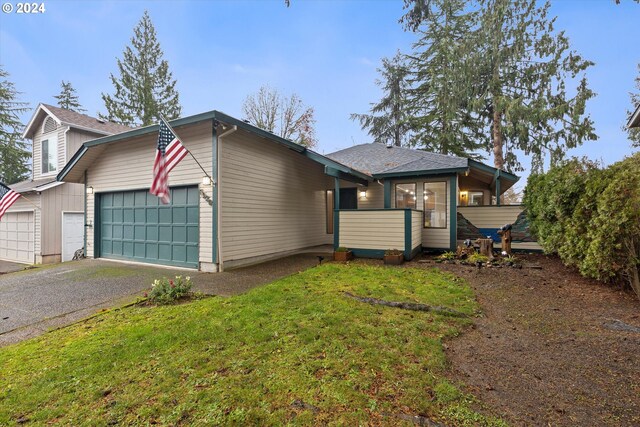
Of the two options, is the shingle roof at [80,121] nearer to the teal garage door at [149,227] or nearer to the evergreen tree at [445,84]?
the teal garage door at [149,227]

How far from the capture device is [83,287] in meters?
5.96

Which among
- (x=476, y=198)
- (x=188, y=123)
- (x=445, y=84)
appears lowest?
(x=476, y=198)

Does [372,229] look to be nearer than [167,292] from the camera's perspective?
No

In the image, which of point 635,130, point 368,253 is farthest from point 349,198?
point 635,130

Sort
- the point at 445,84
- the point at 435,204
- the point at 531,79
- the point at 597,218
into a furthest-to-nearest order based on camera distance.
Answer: the point at 445,84 → the point at 531,79 → the point at 435,204 → the point at 597,218

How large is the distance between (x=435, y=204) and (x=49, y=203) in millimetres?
14096

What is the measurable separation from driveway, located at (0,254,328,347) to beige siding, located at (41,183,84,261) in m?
3.74

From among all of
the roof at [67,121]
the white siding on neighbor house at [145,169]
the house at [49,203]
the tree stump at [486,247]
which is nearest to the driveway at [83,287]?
the white siding on neighbor house at [145,169]

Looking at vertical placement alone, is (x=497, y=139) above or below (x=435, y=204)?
above

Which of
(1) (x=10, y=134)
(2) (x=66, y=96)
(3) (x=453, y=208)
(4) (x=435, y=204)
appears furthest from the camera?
(2) (x=66, y=96)

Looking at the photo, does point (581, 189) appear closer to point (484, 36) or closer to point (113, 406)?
point (113, 406)

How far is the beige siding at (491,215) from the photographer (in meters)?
9.56

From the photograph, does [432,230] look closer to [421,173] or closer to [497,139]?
[421,173]

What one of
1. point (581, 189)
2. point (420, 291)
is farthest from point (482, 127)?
point (420, 291)
